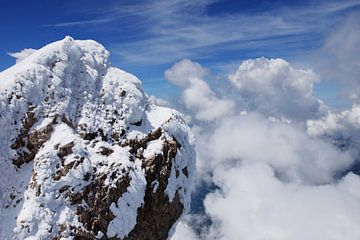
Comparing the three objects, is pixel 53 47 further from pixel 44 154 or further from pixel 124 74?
pixel 44 154

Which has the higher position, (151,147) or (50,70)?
(50,70)

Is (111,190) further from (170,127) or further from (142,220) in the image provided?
(170,127)

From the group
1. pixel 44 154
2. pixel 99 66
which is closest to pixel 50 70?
pixel 99 66

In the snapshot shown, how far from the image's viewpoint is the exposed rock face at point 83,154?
1455 inches

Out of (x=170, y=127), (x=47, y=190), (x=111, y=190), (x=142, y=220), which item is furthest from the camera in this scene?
(x=170, y=127)

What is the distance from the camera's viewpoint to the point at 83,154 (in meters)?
39.3

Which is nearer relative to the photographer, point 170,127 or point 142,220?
point 142,220

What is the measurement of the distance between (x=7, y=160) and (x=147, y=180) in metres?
13.9

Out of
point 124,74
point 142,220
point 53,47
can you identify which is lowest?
point 142,220

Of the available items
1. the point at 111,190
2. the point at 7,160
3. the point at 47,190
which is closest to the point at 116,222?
the point at 111,190

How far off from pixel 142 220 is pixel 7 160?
14.7m

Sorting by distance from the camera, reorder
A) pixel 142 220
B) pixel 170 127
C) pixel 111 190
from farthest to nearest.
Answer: pixel 170 127
pixel 142 220
pixel 111 190

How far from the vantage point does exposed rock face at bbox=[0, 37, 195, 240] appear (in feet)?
121

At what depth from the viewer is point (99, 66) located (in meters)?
48.8
